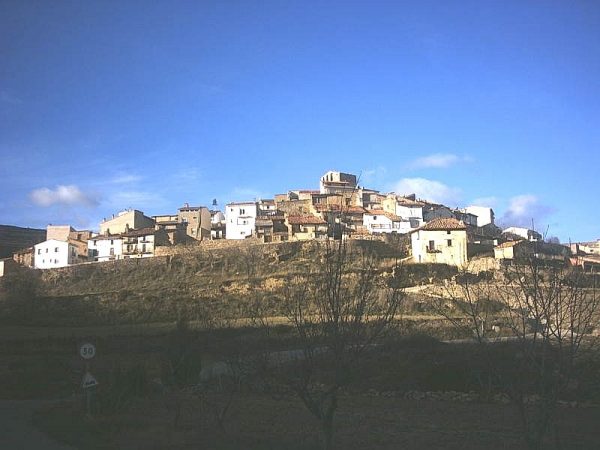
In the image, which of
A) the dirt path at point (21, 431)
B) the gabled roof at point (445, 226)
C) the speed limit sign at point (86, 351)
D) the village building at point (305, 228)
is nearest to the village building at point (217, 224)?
the village building at point (305, 228)

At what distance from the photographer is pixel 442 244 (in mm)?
66875

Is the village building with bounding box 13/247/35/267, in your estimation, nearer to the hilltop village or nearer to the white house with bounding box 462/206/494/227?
the hilltop village

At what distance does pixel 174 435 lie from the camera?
14094mm

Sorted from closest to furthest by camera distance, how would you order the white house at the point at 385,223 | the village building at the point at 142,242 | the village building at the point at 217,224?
1. the village building at the point at 142,242
2. the white house at the point at 385,223
3. the village building at the point at 217,224

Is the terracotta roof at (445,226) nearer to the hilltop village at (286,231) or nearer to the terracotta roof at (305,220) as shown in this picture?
the hilltop village at (286,231)

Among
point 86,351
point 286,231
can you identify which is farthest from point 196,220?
point 86,351

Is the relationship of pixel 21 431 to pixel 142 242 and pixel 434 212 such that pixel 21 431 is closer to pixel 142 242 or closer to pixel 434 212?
pixel 142 242

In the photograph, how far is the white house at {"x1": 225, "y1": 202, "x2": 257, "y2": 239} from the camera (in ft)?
295

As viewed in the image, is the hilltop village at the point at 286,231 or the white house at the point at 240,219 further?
the white house at the point at 240,219

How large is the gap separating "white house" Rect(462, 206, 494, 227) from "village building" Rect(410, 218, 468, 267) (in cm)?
4828

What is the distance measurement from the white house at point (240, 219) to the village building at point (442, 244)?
99.4ft

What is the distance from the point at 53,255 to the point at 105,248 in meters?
7.71

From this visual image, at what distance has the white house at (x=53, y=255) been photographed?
8356cm

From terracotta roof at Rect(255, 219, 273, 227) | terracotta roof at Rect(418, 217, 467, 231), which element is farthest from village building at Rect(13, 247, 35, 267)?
terracotta roof at Rect(418, 217, 467, 231)
